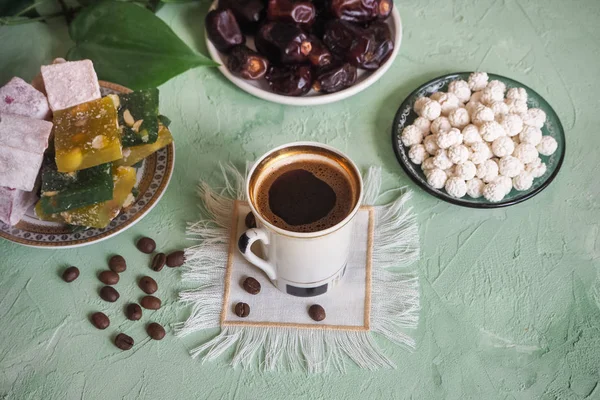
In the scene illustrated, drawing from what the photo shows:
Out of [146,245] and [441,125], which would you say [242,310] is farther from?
[441,125]

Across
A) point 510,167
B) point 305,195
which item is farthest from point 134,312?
point 510,167

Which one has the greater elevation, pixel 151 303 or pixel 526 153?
pixel 526 153

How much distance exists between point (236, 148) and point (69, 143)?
0.34m

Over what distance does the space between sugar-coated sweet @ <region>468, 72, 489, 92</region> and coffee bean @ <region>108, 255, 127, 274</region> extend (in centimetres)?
76

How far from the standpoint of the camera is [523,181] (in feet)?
3.41

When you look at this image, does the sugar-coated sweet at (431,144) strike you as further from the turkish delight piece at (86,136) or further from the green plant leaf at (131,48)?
the turkish delight piece at (86,136)

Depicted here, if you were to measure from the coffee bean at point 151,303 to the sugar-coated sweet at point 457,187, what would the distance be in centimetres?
55

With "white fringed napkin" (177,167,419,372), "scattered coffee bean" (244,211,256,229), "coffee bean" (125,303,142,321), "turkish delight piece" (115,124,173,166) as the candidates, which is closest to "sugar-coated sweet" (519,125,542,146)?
"white fringed napkin" (177,167,419,372)

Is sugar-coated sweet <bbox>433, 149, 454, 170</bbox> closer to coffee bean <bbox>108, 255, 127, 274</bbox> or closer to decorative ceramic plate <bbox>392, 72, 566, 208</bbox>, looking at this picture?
decorative ceramic plate <bbox>392, 72, 566, 208</bbox>

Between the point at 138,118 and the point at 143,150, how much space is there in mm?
58

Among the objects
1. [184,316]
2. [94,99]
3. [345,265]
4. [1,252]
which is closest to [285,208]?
[345,265]

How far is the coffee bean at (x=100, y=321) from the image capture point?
952 millimetres

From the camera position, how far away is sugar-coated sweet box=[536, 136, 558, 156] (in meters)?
1.08

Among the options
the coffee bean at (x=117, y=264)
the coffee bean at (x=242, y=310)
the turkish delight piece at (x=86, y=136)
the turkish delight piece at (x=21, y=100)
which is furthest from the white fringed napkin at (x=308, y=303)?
the turkish delight piece at (x=21, y=100)
